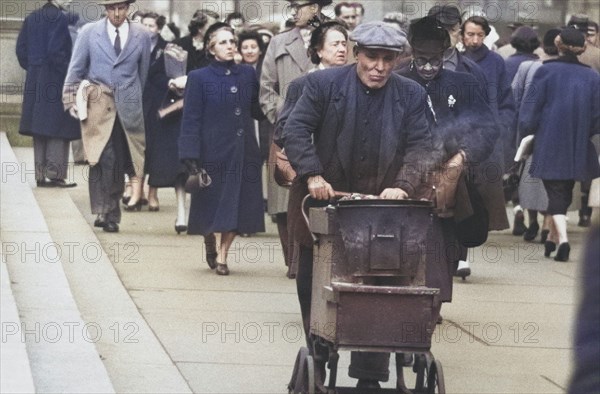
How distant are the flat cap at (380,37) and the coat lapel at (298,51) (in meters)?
4.65

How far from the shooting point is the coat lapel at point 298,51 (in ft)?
36.9

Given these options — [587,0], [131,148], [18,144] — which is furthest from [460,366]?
[587,0]

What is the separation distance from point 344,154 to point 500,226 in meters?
2.12

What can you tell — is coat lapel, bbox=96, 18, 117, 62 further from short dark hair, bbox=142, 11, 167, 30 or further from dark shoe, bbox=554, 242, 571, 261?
dark shoe, bbox=554, 242, 571, 261

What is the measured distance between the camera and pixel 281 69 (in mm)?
11273

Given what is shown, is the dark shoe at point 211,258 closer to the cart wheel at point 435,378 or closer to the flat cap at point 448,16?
the flat cap at point 448,16

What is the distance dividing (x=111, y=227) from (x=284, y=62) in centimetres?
298

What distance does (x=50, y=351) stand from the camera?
7789 mm

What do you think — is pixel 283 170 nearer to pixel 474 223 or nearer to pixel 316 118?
pixel 316 118

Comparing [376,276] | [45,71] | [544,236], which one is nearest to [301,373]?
[376,276]

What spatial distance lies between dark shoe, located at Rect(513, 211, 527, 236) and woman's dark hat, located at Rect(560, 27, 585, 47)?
2.40m

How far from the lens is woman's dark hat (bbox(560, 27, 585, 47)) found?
1325 centimetres

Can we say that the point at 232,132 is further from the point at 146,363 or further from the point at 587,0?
the point at 587,0

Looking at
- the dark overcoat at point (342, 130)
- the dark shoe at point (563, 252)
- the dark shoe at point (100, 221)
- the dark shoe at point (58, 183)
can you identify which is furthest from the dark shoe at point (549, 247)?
the dark overcoat at point (342, 130)
